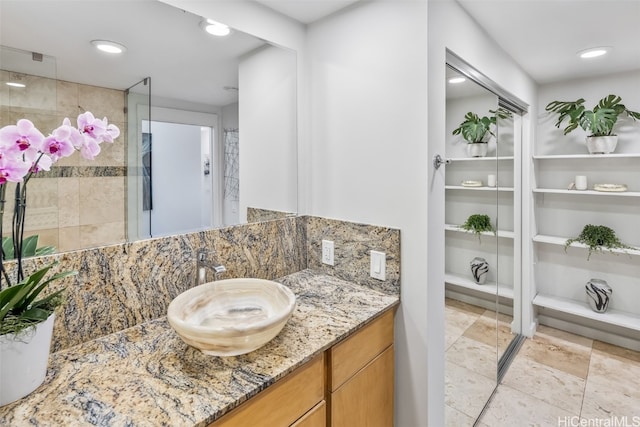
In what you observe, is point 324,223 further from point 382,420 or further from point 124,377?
point 124,377

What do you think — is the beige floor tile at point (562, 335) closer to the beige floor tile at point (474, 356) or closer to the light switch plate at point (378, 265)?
the beige floor tile at point (474, 356)

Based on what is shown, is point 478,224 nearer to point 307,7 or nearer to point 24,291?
point 307,7

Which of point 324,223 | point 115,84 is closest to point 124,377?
point 115,84

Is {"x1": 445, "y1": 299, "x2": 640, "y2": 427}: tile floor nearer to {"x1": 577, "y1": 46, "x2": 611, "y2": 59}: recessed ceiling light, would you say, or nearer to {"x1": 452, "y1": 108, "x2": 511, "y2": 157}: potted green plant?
{"x1": 452, "y1": 108, "x2": 511, "y2": 157}: potted green plant

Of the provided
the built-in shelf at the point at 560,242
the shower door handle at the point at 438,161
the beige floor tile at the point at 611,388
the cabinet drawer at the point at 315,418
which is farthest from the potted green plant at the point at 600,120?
the cabinet drawer at the point at 315,418

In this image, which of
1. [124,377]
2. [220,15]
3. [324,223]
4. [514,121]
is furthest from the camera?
[514,121]

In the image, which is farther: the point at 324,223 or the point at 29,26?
the point at 324,223

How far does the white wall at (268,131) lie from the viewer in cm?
161

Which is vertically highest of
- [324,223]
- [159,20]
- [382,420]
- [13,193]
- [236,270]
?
[159,20]

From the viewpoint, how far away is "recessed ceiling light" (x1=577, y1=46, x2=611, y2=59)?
7.07 ft

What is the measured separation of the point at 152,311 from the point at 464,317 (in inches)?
61.1

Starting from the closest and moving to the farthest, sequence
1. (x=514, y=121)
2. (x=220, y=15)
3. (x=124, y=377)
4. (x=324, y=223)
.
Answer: (x=124, y=377)
(x=220, y=15)
(x=324, y=223)
(x=514, y=121)

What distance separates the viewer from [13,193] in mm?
964

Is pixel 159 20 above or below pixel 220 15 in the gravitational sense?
below
